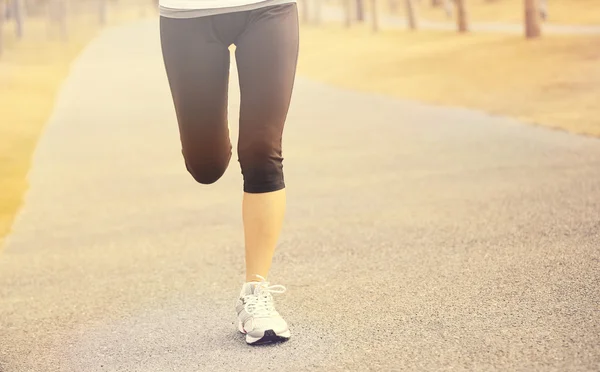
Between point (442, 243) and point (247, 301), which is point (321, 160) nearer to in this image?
point (442, 243)

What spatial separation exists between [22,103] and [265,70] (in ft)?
52.2

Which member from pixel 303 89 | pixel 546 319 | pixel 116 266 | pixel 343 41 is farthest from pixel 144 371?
pixel 343 41

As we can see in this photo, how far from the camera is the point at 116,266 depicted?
6125mm

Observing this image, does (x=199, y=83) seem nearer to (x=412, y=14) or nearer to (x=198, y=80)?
(x=198, y=80)

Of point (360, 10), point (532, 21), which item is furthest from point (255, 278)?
point (360, 10)

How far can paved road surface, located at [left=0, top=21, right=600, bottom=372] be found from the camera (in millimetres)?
4094

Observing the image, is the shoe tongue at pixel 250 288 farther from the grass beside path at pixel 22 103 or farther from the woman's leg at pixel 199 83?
the grass beside path at pixel 22 103

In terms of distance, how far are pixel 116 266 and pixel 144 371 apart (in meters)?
2.24

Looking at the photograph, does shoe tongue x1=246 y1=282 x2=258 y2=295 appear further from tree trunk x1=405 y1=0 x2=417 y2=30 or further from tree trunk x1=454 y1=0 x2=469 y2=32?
tree trunk x1=405 y1=0 x2=417 y2=30

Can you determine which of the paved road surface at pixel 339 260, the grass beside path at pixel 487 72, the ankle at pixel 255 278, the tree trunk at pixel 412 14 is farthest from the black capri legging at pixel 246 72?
the tree trunk at pixel 412 14

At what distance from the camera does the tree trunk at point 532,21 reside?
25.6m

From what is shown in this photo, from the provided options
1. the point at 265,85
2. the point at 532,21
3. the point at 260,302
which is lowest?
the point at 532,21

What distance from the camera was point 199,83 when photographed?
4.00 metres

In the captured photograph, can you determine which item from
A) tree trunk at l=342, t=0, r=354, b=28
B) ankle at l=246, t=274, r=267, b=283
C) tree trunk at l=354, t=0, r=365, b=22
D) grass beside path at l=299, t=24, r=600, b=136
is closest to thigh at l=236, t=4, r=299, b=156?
ankle at l=246, t=274, r=267, b=283
